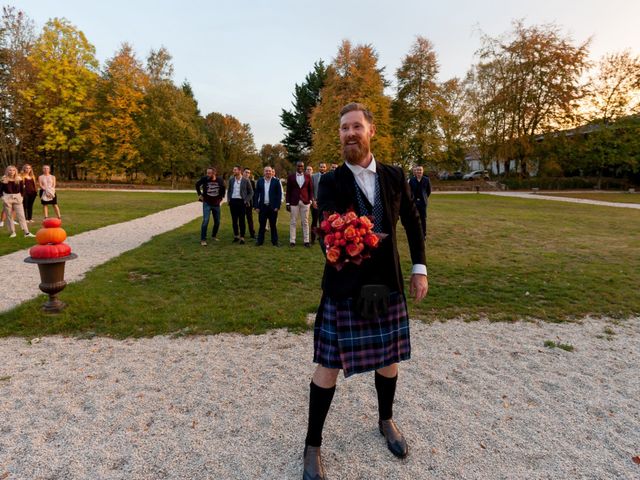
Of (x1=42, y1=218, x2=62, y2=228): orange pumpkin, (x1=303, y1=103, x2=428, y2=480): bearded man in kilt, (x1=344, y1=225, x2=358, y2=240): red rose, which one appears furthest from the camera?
(x1=42, y1=218, x2=62, y2=228): orange pumpkin

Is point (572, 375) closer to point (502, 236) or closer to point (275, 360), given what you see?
point (275, 360)

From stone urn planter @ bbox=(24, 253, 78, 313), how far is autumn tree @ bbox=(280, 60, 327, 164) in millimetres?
49045

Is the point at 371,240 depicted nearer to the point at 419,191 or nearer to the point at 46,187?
the point at 419,191

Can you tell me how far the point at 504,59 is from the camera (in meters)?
44.9

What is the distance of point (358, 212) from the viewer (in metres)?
2.44

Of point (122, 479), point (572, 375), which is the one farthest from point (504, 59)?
point (122, 479)

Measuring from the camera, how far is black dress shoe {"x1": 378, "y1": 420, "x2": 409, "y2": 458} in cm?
273

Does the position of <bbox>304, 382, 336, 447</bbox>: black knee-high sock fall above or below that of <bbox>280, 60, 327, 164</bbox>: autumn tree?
below

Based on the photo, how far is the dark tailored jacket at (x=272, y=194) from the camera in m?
10.3

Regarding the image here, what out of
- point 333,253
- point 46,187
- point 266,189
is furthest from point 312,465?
point 46,187

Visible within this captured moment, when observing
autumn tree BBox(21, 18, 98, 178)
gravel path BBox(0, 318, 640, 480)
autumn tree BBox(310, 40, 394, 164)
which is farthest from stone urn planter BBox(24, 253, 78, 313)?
autumn tree BBox(21, 18, 98, 178)

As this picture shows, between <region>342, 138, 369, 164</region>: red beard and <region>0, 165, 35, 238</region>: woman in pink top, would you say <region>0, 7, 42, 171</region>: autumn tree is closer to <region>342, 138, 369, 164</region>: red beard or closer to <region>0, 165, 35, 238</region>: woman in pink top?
<region>0, 165, 35, 238</region>: woman in pink top

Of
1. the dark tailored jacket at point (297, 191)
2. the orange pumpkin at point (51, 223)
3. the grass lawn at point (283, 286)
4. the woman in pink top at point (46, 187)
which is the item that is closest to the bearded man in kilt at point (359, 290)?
the grass lawn at point (283, 286)

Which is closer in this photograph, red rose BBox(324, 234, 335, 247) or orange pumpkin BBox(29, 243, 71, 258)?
red rose BBox(324, 234, 335, 247)
